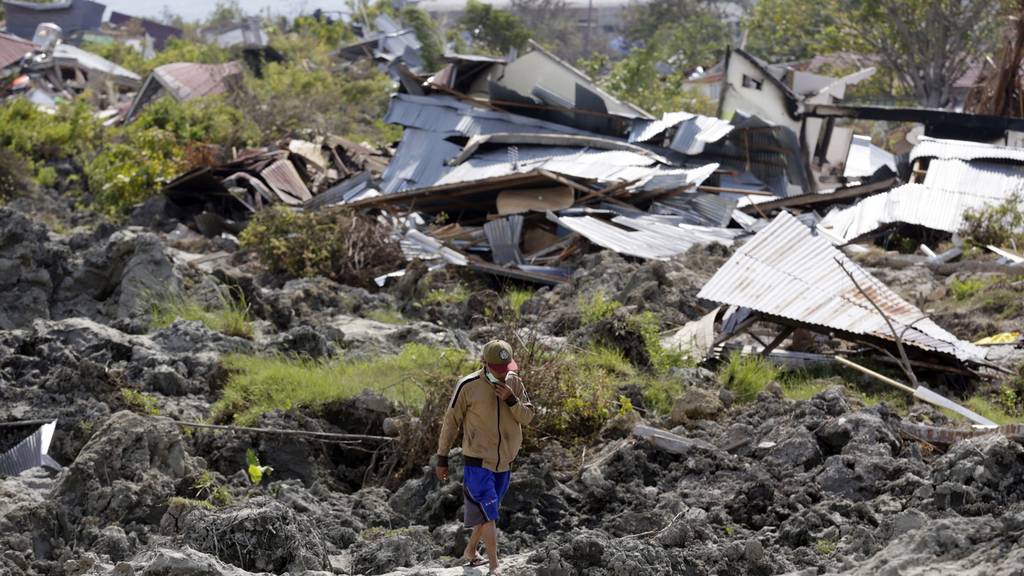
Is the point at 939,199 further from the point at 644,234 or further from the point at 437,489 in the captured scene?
the point at 437,489

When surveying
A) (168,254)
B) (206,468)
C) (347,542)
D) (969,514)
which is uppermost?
(969,514)

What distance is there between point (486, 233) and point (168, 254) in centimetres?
386

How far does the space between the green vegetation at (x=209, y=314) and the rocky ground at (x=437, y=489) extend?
21cm

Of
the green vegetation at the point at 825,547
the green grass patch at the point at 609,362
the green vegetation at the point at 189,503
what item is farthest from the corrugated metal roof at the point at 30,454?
the green vegetation at the point at 825,547

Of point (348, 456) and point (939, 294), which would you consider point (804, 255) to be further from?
point (348, 456)

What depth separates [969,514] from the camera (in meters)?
6.33

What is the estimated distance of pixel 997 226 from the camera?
13.6m

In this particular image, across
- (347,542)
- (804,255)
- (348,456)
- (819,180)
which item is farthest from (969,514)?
(819,180)

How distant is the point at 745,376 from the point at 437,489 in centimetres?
307

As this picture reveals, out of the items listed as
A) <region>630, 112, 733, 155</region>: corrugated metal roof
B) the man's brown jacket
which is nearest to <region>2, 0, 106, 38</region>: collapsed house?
<region>630, 112, 733, 155</region>: corrugated metal roof

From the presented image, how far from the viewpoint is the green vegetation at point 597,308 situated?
1130 centimetres

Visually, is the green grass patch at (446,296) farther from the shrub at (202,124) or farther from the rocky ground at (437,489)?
the shrub at (202,124)

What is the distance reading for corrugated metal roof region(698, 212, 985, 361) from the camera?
996 centimetres

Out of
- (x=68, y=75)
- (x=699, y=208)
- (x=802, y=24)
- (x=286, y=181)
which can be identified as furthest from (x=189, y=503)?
(x=68, y=75)
